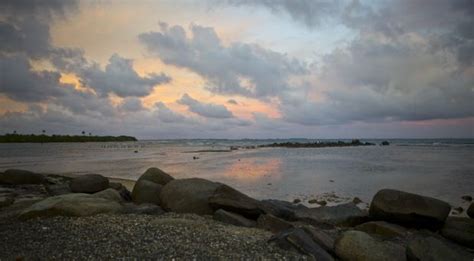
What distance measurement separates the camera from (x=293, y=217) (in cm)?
1362

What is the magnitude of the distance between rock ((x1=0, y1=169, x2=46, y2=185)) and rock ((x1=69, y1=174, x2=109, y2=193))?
8427mm

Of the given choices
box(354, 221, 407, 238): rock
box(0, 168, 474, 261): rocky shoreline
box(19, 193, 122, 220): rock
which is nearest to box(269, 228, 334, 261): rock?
box(0, 168, 474, 261): rocky shoreline

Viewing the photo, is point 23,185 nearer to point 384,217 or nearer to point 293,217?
point 293,217

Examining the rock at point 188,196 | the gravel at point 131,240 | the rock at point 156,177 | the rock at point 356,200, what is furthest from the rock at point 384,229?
the rock at point 156,177

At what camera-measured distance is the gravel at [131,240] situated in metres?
7.45

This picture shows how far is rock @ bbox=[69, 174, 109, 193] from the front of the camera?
18.3 meters

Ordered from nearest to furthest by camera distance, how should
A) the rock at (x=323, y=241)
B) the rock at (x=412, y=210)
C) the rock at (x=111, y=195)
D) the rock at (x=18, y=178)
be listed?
the rock at (x=323, y=241) → the rock at (x=412, y=210) → the rock at (x=111, y=195) → the rock at (x=18, y=178)

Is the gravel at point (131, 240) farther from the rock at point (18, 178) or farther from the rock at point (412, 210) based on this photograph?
the rock at point (18, 178)

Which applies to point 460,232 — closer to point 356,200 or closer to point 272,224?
point 272,224

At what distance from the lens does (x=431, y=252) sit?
8016 millimetres

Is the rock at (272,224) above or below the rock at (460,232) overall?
above

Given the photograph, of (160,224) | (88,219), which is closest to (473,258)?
(160,224)

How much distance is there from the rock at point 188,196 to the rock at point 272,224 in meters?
2.73

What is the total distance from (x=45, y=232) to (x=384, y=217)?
37.2 feet
